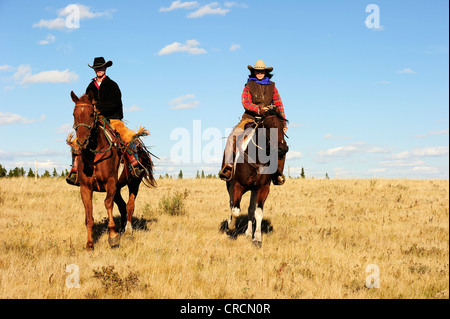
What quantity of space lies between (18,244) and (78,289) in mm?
3834

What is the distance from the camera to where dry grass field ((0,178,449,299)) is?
21.2ft

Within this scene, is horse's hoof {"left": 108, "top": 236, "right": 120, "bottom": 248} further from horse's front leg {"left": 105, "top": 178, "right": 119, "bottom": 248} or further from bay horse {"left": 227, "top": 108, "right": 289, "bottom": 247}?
bay horse {"left": 227, "top": 108, "right": 289, "bottom": 247}

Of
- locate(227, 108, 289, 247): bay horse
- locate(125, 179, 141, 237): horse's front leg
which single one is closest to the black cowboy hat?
locate(125, 179, 141, 237): horse's front leg

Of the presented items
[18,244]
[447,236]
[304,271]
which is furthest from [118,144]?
[447,236]

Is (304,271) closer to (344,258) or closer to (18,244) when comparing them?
(344,258)

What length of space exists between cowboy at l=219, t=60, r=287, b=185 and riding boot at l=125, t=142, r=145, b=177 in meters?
2.11

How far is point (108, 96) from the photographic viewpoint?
1019 centimetres

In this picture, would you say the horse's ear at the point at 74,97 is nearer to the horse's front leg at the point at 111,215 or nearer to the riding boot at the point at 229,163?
the horse's front leg at the point at 111,215

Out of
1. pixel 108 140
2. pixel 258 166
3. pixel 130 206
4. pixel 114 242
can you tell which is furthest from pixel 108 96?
pixel 258 166

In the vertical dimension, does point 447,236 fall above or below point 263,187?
below

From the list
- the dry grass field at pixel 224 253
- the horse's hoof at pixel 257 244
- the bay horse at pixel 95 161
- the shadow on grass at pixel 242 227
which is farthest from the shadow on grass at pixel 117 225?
the horse's hoof at pixel 257 244

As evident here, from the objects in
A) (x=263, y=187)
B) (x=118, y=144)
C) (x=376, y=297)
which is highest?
(x=118, y=144)
